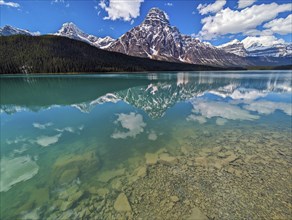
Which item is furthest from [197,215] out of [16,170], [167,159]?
[16,170]

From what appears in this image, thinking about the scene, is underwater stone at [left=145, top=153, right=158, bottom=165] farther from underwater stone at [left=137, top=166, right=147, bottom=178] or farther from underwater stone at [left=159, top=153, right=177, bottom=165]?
underwater stone at [left=137, top=166, right=147, bottom=178]

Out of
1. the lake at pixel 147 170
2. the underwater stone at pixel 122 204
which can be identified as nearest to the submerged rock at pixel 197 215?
the lake at pixel 147 170

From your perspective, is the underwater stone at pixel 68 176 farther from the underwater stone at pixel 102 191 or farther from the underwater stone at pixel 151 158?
the underwater stone at pixel 151 158

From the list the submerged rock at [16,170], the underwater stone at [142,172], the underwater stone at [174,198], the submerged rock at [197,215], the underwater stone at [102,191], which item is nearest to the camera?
the submerged rock at [197,215]

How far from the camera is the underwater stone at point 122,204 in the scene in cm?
671

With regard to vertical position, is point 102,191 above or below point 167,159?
above

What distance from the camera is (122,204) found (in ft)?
22.9

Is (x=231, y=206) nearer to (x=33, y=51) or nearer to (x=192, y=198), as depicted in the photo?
(x=192, y=198)

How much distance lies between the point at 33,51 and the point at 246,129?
225629mm

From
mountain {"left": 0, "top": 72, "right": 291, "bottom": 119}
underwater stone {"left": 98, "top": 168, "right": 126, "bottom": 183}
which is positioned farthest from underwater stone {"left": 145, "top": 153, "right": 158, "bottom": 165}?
mountain {"left": 0, "top": 72, "right": 291, "bottom": 119}

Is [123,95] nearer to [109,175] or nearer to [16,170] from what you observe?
[16,170]

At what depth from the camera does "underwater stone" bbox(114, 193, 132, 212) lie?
671cm

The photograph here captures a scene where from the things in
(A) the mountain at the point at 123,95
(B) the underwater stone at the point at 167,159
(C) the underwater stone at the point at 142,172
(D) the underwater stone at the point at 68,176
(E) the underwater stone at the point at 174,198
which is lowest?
(A) the mountain at the point at 123,95

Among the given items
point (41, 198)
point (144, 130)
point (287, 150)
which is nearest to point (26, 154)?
point (41, 198)
